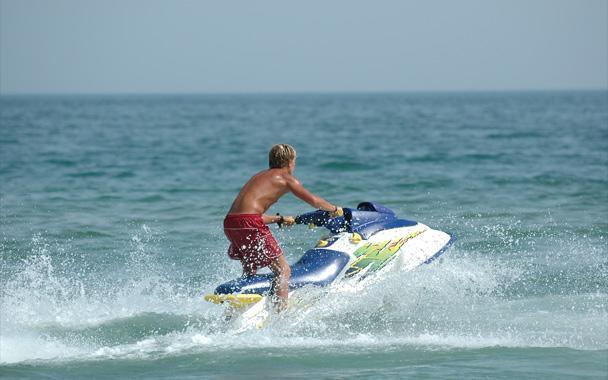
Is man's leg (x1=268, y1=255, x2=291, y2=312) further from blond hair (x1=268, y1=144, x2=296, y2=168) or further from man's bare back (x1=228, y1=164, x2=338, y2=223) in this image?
blond hair (x1=268, y1=144, x2=296, y2=168)

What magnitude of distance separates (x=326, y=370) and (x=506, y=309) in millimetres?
2680

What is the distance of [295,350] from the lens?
7.34m

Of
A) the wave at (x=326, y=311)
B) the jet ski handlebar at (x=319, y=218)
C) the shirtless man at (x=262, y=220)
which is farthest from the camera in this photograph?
the jet ski handlebar at (x=319, y=218)

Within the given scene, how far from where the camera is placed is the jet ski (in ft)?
24.9

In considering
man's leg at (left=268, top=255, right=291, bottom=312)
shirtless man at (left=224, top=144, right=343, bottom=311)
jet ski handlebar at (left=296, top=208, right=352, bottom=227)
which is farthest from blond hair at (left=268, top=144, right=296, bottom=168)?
man's leg at (left=268, top=255, right=291, bottom=312)

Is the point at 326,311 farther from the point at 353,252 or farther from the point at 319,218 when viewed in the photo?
the point at 319,218

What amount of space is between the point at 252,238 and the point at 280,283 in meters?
0.43

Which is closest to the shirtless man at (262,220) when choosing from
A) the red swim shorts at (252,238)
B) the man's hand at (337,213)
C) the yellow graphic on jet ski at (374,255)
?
the red swim shorts at (252,238)

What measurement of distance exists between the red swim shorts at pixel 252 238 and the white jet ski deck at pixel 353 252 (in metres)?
0.18

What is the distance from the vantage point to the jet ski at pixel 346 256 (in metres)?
7.59

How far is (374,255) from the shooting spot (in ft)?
27.6

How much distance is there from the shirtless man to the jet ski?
0.36ft

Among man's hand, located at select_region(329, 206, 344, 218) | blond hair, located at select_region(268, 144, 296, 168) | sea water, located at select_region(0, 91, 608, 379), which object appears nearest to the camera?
sea water, located at select_region(0, 91, 608, 379)

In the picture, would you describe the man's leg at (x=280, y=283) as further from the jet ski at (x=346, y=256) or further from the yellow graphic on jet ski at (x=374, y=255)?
the yellow graphic on jet ski at (x=374, y=255)
